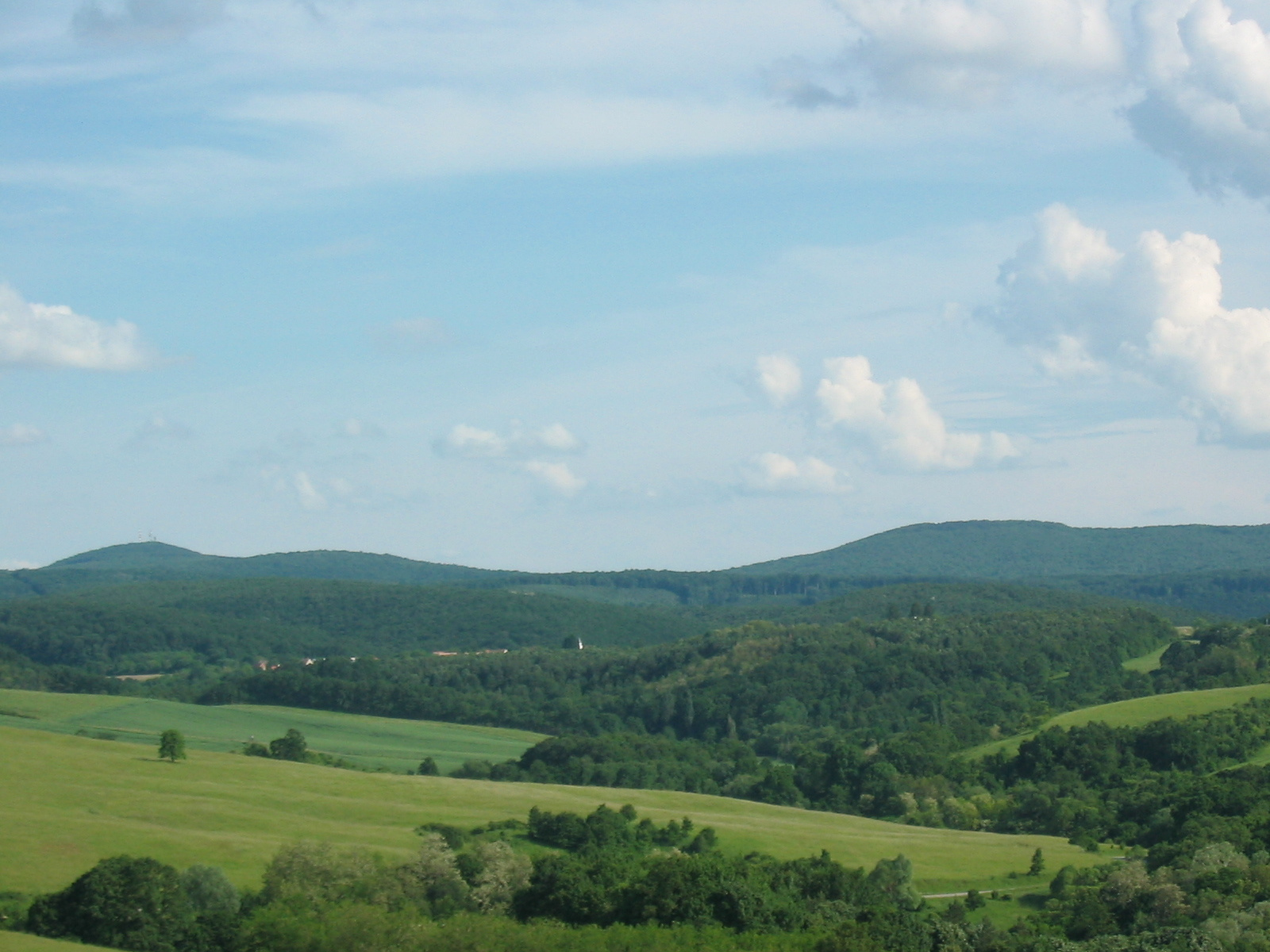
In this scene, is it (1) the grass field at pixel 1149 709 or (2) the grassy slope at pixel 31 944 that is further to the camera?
(1) the grass field at pixel 1149 709

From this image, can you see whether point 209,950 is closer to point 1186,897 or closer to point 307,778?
point 1186,897

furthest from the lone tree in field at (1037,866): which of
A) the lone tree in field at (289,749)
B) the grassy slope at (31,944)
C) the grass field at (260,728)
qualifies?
the grass field at (260,728)

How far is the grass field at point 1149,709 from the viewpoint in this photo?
14488 cm

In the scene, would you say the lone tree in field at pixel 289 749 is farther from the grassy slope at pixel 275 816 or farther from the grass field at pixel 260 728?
the grassy slope at pixel 275 816

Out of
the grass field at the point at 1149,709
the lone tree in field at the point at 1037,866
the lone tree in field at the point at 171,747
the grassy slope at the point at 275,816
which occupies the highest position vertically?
the grass field at the point at 1149,709

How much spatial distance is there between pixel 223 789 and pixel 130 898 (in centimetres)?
4077

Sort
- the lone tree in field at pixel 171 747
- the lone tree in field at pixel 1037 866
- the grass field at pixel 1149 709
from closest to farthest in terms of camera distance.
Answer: the lone tree in field at pixel 1037 866 < the lone tree in field at pixel 171 747 < the grass field at pixel 1149 709

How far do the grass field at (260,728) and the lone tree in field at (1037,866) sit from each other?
227 feet

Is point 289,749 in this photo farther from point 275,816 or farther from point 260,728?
point 275,816

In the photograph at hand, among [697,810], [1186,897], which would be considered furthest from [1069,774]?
[1186,897]

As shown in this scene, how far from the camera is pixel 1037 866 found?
301ft

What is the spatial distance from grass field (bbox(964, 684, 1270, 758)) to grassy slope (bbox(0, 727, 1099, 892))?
134 ft

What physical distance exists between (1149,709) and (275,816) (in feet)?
308

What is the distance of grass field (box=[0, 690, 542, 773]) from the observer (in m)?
149
